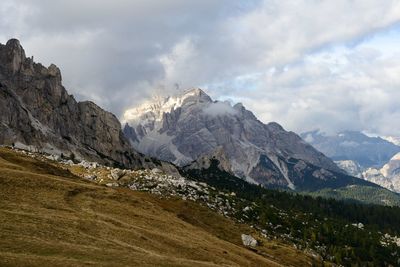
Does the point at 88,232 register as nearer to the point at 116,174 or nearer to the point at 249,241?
the point at 249,241

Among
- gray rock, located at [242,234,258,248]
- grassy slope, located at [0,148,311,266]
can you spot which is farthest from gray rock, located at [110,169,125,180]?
gray rock, located at [242,234,258,248]

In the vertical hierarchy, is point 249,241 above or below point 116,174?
below

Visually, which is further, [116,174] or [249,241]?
[116,174]

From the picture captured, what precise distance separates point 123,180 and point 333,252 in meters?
86.5

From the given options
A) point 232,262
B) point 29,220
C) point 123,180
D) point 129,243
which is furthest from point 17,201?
point 123,180

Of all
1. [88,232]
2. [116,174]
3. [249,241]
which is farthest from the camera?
[116,174]

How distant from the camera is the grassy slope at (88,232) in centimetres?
5297

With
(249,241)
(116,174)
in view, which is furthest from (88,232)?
(116,174)

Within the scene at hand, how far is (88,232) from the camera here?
66688 millimetres

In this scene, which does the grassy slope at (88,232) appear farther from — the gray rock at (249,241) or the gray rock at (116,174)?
the gray rock at (116,174)

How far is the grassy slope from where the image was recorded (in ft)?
174

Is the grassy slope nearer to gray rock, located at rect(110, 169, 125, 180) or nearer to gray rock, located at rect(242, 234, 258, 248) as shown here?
gray rock, located at rect(242, 234, 258, 248)

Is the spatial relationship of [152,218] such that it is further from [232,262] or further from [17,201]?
[17,201]

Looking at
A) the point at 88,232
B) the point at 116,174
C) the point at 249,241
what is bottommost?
the point at 88,232
